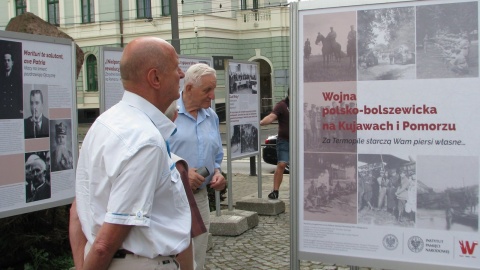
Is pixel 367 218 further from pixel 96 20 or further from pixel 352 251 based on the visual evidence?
pixel 96 20

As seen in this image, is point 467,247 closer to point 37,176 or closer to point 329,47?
point 329,47

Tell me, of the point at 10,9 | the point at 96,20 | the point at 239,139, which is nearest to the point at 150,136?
the point at 239,139

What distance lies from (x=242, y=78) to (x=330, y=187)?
4485 mm

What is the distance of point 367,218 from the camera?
3.39m

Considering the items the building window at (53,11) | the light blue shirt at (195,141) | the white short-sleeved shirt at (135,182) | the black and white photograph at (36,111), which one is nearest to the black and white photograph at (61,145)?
the black and white photograph at (36,111)

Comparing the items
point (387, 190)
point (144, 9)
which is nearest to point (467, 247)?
point (387, 190)

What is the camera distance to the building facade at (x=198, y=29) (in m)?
33.8

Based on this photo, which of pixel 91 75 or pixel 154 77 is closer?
pixel 154 77

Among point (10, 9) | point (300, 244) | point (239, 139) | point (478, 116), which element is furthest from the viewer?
point (10, 9)

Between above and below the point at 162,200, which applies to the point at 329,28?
above

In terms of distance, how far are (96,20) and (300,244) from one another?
118ft

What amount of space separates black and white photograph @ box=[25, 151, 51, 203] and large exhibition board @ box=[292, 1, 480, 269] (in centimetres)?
214

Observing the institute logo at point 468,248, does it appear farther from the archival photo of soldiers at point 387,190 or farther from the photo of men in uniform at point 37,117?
the photo of men in uniform at point 37,117

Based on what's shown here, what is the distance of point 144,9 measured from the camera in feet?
117
